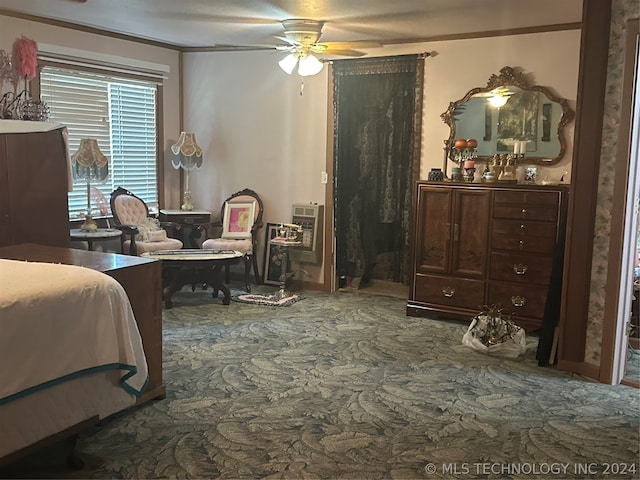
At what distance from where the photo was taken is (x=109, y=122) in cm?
612

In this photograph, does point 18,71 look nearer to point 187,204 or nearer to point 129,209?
point 129,209

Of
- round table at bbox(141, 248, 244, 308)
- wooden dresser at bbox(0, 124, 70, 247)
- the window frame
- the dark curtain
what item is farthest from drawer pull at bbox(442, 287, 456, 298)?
the window frame

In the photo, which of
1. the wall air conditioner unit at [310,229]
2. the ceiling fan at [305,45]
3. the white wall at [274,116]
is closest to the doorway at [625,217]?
the white wall at [274,116]

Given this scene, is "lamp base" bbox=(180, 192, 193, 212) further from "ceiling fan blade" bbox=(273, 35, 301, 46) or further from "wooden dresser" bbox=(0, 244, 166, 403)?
"wooden dresser" bbox=(0, 244, 166, 403)

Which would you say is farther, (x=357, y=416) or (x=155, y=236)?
(x=155, y=236)

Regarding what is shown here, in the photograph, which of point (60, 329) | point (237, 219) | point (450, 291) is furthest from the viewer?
point (237, 219)

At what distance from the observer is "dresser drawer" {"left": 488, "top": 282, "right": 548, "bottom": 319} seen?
480 centimetres

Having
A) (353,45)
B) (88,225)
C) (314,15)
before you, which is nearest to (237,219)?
(88,225)

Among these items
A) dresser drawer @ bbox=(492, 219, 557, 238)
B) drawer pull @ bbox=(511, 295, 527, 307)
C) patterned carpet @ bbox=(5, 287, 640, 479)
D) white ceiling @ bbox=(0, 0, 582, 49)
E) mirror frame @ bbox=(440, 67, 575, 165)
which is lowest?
patterned carpet @ bbox=(5, 287, 640, 479)

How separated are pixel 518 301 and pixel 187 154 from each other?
3.66 metres

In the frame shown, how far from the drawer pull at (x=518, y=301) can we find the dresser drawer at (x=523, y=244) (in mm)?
372

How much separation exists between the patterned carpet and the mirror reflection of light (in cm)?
208

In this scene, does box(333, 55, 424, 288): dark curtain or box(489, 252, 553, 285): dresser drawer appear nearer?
box(489, 252, 553, 285): dresser drawer

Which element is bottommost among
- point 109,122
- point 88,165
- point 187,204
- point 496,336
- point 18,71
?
point 496,336
